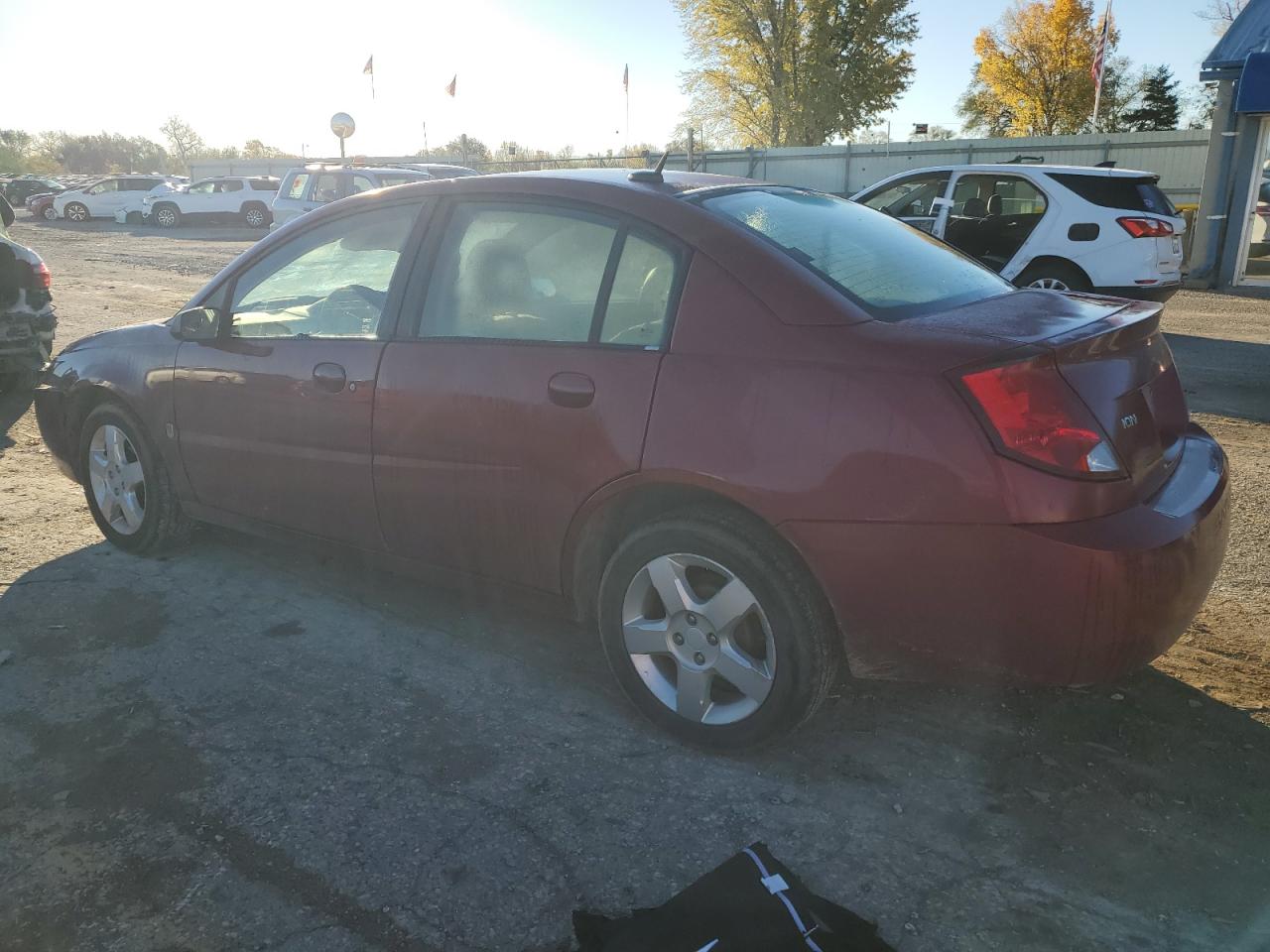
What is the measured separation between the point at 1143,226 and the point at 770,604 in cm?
933

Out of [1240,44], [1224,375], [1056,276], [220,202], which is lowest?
[1224,375]

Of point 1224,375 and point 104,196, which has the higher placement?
point 104,196

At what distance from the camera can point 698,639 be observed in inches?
113

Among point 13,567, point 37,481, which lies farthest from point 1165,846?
point 37,481

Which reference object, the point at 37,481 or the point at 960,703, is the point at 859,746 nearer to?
the point at 960,703

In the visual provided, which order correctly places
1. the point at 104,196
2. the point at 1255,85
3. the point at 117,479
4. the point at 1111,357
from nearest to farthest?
the point at 1111,357 → the point at 117,479 → the point at 1255,85 → the point at 104,196

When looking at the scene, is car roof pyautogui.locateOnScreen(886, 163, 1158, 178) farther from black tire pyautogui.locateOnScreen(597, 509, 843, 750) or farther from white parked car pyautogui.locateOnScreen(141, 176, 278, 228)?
white parked car pyautogui.locateOnScreen(141, 176, 278, 228)

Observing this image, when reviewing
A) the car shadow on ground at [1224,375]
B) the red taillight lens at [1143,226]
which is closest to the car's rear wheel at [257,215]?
the red taillight lens at [1143,226]

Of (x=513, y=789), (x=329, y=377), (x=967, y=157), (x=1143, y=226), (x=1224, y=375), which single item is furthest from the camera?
(x=967, y=157)

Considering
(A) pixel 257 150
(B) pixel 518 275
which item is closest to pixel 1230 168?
(B) pixel 518 275

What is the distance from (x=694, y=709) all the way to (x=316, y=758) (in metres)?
1.13

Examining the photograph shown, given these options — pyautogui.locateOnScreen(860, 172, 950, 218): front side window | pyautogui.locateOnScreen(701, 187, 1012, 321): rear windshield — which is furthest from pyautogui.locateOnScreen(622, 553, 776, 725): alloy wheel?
pyautogui.locateOnScreen(860, 172, 950, 218): front side window

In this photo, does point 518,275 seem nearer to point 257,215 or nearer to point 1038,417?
point 1038,417

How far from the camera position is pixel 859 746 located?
298 centimetres
